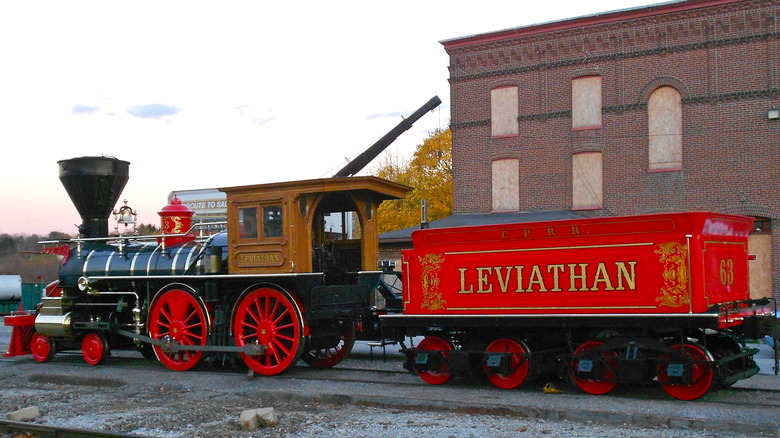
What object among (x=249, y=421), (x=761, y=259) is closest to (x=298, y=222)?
(x=249, y=421)

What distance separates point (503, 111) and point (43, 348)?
17.3 meters

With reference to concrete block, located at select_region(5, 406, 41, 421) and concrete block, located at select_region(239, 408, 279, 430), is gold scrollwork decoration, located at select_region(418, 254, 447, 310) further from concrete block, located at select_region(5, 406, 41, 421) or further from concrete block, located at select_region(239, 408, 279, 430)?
concrete block, located at select_region(5, 406, 41, 421)

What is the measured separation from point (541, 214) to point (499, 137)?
10.4 feet

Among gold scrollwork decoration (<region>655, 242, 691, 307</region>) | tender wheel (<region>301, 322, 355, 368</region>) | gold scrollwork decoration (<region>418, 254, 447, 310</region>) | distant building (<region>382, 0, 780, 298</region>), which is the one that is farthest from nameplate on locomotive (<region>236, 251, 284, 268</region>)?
distant building (<region>382, 0, 780, 298</region>)

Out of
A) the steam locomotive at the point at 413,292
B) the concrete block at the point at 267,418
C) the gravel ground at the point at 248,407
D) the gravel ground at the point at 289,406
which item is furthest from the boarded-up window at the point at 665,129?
the concrete block at the point at 267,418

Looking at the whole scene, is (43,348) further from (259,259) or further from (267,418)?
(267,418)

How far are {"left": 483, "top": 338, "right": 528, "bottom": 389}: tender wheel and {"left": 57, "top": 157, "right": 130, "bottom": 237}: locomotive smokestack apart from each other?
26.6 ft

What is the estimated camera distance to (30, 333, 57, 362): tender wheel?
45.1ft

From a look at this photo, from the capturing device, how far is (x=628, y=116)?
2428 cm

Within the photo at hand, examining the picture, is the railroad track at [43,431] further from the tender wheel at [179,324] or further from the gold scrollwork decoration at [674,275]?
the gold scrollwork decoration at [674,275]

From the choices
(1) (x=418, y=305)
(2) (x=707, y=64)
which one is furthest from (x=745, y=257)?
(2) (x=707, y=64)

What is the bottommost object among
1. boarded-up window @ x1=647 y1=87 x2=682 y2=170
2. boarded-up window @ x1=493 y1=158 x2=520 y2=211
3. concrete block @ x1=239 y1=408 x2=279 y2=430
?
concrete block @ x1=239 y1=408 x2=279 y2=430

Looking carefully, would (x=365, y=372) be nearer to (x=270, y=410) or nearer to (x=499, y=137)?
(x=270, y=410)

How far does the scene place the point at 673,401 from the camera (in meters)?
8.34
